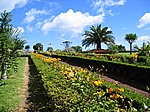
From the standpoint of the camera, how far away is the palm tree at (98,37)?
48.7m

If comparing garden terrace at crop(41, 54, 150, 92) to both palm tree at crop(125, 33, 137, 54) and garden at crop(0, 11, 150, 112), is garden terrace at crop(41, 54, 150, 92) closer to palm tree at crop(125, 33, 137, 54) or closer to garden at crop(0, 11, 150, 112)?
garden at crop(0, 11, 150, 112)

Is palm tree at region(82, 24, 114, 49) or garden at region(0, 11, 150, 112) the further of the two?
palm tree at region(82, 24, 114, 49)

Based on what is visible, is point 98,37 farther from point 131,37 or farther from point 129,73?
point 129,73

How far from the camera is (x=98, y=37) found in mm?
48344

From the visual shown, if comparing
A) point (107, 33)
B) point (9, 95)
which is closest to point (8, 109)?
point (9, 95)

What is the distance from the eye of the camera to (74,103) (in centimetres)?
357

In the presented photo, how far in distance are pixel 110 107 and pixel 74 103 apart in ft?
2.05

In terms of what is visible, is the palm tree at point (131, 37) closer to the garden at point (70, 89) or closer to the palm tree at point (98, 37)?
the palm tree at point (98, 37)

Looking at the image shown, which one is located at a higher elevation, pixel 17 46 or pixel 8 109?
pixel 17 46

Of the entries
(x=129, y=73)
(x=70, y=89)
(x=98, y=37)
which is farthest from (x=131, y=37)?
(x=70, y=89)

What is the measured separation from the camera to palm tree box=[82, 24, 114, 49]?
48.7 metres

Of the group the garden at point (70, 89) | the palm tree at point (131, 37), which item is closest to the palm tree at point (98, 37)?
the palm tree at point (131, 37)

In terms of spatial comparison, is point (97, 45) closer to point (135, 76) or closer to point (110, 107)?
point (135, 76)

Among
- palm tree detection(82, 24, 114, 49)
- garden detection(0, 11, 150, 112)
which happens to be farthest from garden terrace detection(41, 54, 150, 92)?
palm tree detection(82, 24, 114, 49)
